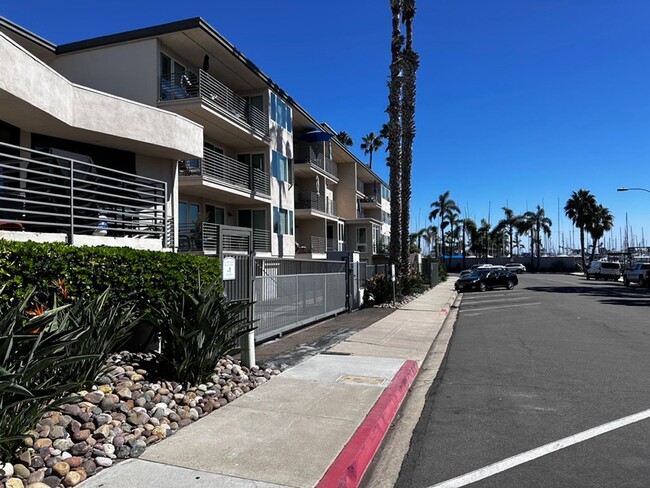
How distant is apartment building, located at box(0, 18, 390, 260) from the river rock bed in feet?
22.2

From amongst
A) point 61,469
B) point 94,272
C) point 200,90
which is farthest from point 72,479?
point 200,90

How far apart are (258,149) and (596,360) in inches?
789

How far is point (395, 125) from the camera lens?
26.2m

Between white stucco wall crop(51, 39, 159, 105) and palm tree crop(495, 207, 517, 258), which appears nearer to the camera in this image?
white stucco wall crop(51, 39, 159, 105)

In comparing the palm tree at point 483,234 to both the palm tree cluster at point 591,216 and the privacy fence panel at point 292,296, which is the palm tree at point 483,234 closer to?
the palm tree cluster at point 591,216

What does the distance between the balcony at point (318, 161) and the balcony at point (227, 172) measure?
24.9ft

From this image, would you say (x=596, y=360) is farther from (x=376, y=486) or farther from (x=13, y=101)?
(x=13, y=101)

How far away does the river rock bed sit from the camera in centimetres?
401

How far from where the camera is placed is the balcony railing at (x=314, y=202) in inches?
1364

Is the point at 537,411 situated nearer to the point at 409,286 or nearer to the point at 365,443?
the point at 365,443

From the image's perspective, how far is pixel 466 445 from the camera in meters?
5.27

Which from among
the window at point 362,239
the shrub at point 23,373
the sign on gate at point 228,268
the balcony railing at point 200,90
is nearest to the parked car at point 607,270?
the window at point 362,239

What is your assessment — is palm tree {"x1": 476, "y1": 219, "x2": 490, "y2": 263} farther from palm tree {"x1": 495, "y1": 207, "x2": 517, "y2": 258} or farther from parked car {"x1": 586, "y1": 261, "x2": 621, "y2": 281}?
parked car {"x1": 586, "y1": 261, "x2": 621, "y2": 281}

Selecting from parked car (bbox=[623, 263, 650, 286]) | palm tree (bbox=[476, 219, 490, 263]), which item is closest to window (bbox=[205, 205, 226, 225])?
parked car (bbox=[623, 263, 650, 286])
